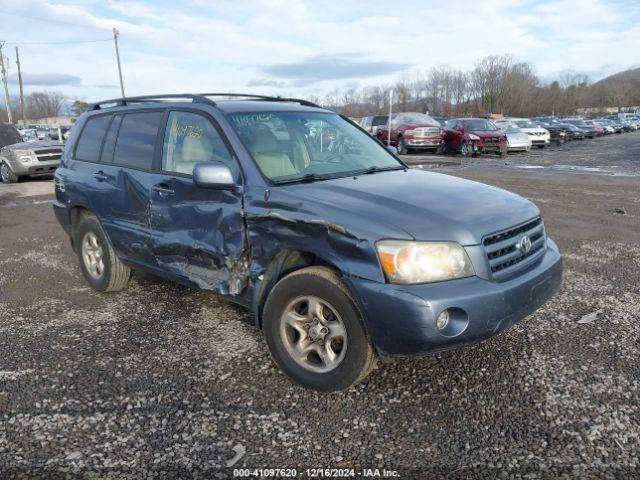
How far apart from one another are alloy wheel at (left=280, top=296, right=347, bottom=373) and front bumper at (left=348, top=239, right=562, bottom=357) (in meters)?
0.27

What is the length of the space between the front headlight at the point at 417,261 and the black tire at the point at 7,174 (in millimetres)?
15183

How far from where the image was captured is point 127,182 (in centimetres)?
438

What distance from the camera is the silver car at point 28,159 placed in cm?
1454

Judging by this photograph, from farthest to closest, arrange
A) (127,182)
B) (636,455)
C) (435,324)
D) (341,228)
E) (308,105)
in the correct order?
(308,105) → (127,182) → (341,228) → (435,324) → (636,455)

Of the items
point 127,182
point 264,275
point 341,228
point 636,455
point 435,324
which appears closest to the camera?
point 636,455

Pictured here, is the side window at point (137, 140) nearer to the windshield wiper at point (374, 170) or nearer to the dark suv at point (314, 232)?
the dark suv at point (314, 232)

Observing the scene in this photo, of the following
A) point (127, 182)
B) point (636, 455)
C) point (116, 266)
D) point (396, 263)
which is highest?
point (127, 182)

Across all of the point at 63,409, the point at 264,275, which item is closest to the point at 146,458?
the point at 63,409

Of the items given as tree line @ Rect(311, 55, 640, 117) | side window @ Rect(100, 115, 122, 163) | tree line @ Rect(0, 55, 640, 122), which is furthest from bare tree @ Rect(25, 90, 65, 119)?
side window @ Rect(100, 115, 122, 163)

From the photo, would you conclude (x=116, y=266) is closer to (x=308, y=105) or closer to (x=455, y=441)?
(x=308, y=105)

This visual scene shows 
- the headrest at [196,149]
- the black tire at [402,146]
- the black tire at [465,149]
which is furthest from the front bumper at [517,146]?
the headrest at [196,149]

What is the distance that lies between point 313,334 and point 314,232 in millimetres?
617

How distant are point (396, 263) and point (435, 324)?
1.23ft

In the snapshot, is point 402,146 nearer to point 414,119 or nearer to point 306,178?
point 414,119
